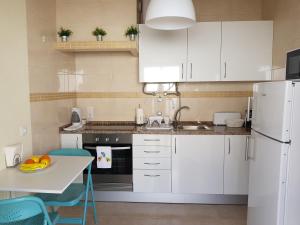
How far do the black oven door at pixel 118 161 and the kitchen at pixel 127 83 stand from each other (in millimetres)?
68

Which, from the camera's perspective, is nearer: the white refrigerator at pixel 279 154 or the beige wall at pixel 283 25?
the white refrigerator at pixel 279 154

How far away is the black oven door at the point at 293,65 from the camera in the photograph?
1697mm

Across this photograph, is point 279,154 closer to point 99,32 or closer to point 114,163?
point 114,163

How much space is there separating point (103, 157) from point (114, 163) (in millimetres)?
148

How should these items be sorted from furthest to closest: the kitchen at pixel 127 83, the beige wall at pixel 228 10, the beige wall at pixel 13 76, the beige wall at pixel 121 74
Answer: the beige wall at pixel 228 10 → the beige wall at pixel 121 74 → the kitchen at pixel 127 83 → the beige wall at pixel 13 76

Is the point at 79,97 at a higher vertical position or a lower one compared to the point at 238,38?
lower

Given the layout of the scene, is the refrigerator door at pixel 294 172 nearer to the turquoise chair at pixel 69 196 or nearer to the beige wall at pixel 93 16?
the turquoise chair at pixel 69 196

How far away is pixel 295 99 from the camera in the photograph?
4.93ft

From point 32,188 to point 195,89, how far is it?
2.35 metres

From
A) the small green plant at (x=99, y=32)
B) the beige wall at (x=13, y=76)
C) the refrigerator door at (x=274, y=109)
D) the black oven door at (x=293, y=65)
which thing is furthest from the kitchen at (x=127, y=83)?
the refrigerator door at (x=274, y=109)

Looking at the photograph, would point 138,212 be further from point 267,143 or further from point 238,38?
point 238,38

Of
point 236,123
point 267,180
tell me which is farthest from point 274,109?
point 236,123

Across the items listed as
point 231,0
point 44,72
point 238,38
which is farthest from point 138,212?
point 231,0

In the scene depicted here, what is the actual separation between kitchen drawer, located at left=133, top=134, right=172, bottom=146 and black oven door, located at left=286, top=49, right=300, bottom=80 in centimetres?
140
